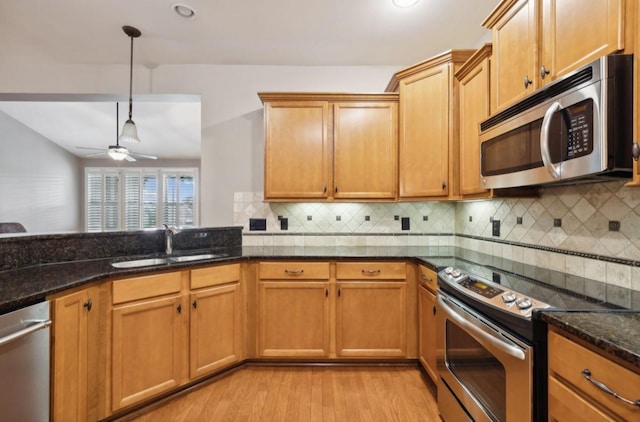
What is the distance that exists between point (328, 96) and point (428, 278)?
1.69 m

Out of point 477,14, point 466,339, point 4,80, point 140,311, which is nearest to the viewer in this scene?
point 466,339

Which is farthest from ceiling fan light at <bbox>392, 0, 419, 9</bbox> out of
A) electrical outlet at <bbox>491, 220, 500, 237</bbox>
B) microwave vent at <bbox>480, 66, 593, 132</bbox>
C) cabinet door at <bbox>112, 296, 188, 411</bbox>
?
cabinet door at <bbox>112, 296, 188, 411</bbox>

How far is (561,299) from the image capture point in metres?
1.14

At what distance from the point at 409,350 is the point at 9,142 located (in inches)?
315

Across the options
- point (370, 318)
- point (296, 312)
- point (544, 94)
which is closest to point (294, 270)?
point (296, 312)

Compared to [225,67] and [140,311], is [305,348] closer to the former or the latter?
[140,311]

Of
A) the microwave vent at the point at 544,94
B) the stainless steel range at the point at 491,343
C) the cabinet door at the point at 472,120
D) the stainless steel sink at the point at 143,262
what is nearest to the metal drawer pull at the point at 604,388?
the stainless steel range at the point at 491,343

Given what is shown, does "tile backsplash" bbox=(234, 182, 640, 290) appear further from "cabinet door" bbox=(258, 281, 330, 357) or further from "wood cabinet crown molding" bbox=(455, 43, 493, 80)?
"wood cabinet crown molding" bbox=(455, 43, 493, 80)

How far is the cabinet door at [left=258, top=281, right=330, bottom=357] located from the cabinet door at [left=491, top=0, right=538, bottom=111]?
170cm

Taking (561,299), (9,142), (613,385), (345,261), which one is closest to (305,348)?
(345,261)

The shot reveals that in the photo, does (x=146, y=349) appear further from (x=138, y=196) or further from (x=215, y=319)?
(x=138, y=196)

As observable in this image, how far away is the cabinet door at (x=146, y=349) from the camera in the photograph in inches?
65.5

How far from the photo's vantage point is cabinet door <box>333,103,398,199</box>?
254 centimetres

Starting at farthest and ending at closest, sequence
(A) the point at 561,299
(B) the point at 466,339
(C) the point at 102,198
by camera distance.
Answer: (C) the point at 102,198 < (B) the point at 466,339 < (A) the point at 561,299
